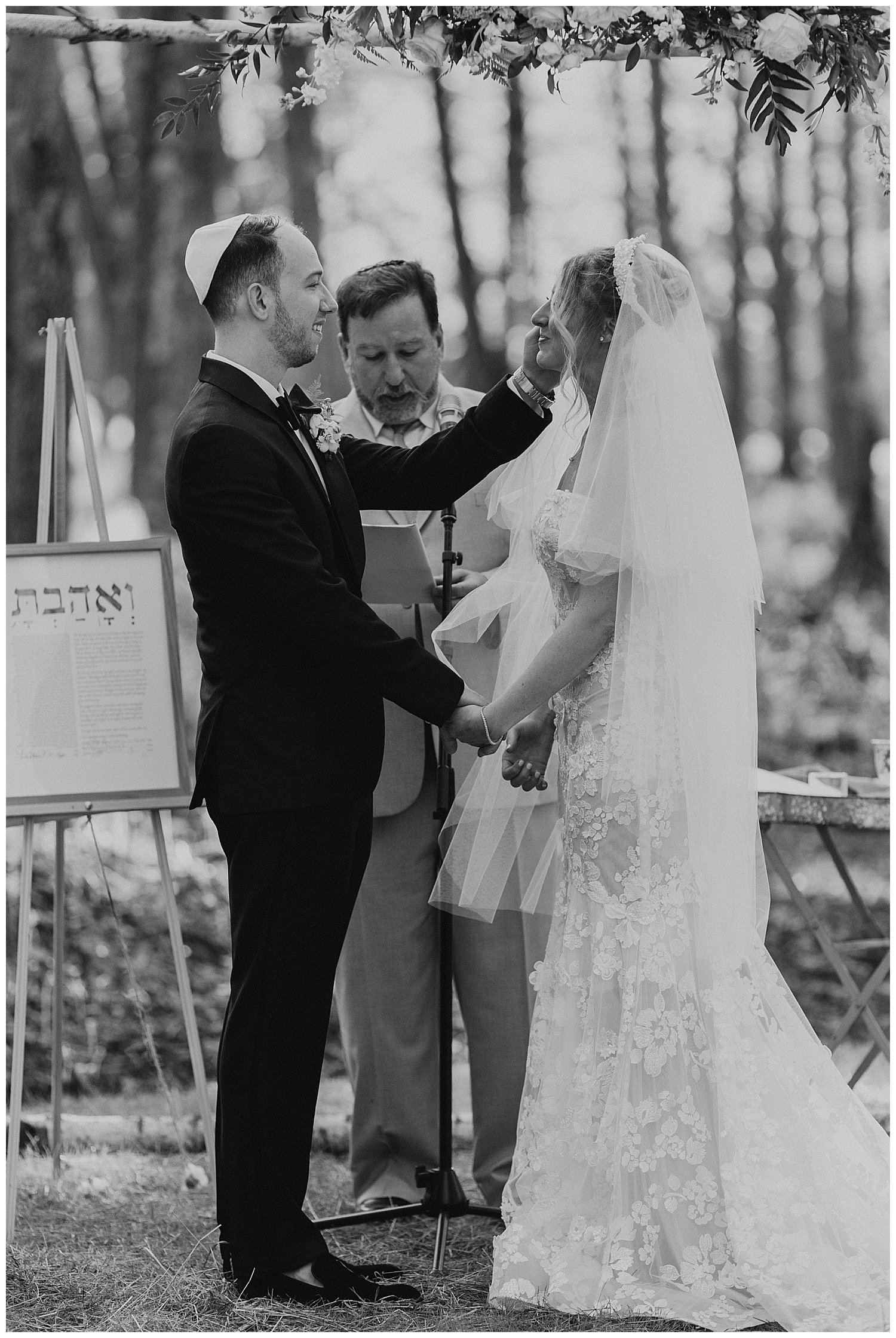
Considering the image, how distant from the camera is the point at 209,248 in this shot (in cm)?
271

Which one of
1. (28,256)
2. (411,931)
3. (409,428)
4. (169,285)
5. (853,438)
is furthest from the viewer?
(853,438)

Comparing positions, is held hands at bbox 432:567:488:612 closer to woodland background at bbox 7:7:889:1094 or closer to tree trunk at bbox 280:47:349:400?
woodland background at bbox 7:7:889:1094

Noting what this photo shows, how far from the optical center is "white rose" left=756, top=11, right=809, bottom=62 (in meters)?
2.72

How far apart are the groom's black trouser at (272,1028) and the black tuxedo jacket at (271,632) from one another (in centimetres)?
10

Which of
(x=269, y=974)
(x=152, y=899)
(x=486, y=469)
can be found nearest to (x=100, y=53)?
(x=152, y=899)

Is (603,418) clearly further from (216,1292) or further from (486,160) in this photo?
(486,160)

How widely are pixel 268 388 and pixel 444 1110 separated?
1.81 m

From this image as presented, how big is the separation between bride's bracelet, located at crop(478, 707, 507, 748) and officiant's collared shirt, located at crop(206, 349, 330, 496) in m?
0.62

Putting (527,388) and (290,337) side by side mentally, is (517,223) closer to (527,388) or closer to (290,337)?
(527,388)

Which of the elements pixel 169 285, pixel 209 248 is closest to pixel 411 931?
pixel 209 248

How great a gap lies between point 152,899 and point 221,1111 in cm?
333

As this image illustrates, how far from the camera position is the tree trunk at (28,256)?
5914 millimetres

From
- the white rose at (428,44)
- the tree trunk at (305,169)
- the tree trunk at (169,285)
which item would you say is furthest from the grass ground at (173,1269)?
the tree trunk at (305,169)

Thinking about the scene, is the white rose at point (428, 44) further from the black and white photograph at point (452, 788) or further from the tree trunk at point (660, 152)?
the tree trunk at point (660, 152)
